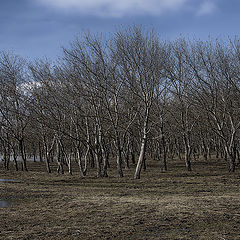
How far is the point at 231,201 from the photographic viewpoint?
29.1 feet

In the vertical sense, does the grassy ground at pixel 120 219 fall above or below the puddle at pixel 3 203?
below

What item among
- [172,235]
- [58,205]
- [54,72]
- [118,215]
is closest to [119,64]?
[54,72]

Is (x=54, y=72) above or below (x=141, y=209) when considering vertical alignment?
above

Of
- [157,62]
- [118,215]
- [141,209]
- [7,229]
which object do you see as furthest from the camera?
[157,62]

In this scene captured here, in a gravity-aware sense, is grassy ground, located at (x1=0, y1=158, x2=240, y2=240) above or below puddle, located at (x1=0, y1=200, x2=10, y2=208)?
below

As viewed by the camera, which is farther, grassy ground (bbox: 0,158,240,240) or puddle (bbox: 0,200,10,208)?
puddle (bbox: 0,200,10,208)

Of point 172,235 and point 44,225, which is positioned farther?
point 44,225

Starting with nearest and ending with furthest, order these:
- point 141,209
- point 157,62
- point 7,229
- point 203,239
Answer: point 203,239, point 7,229, point 141,209, point 157,62

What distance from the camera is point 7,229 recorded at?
6.36 meters

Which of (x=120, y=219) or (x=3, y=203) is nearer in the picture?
(x=120, y=219)

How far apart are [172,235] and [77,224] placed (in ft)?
7.06

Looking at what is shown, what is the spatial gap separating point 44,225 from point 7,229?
2.50 ft

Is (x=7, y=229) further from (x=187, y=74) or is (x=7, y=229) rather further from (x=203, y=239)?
(x=187, y=74)

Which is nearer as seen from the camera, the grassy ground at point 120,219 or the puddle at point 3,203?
the grassy ground at point 120,219
